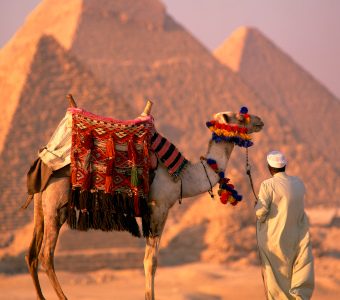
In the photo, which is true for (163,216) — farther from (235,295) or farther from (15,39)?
(15,39)

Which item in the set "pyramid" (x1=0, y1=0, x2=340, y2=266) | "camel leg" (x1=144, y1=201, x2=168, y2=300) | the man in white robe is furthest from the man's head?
"pyramid" (x1=0, y1=0, x2=340, y2=266)

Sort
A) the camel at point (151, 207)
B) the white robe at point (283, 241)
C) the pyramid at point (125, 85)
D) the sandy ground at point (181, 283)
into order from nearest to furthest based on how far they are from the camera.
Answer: the white robe at point (283, 241), the camel at point (151, 207), the sandy ground at point (181, 283), the pyramid at point (125, 85)

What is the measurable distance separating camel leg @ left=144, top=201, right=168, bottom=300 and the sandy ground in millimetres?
9139

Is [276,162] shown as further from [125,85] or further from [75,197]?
[125,85]

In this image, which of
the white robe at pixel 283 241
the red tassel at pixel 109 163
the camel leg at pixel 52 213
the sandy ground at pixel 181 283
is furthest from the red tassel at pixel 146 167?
the sandy ground at pixel 181 283

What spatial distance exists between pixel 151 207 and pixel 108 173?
1.48 ft

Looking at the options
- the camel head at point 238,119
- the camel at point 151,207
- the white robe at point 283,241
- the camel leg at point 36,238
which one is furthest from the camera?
the camel head at point 238,119

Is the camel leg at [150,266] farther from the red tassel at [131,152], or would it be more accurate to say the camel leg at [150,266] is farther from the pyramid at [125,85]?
the pyramid at [125,85]

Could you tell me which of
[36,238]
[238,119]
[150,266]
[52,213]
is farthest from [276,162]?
[36,238]

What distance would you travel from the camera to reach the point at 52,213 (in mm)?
8750

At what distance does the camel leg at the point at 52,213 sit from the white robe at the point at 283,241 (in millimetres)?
1535

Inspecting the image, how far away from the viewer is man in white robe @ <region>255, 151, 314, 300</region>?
860cm

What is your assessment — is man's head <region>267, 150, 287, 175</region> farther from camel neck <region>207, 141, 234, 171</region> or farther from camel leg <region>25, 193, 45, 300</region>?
camel leg <region>25, 193, 45, 300</region>

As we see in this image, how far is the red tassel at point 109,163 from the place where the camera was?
28.5 ft
